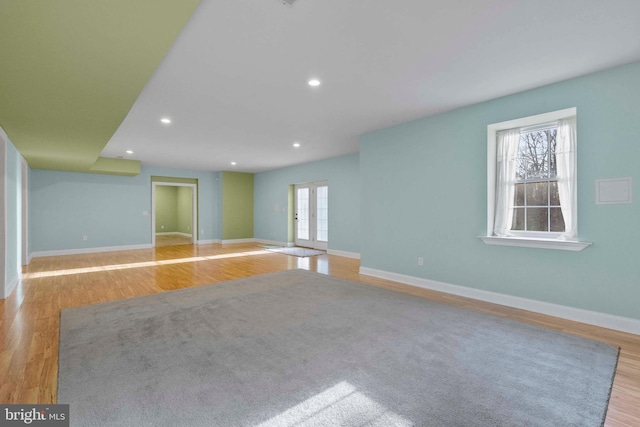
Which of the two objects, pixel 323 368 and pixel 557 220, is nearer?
pixel 323 368

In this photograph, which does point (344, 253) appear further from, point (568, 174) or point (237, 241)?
point (568, 174)

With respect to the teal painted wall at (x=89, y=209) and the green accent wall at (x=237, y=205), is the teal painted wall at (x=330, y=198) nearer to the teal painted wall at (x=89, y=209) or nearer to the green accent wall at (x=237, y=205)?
the green accent wall at (x=237, y=205)

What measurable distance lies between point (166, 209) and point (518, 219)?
1365cm

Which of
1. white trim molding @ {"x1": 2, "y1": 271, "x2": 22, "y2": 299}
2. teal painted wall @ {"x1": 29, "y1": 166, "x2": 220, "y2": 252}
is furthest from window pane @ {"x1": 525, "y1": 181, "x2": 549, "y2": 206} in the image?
teal painted wall @ {"x1": 29, "y1": 166, "x2": 220, "y2": 252}

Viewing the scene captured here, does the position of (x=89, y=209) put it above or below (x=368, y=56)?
Answer: below

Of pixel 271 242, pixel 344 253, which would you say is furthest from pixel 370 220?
pixel 271 242

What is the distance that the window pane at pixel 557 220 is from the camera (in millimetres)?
3385

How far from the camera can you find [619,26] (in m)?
2.26

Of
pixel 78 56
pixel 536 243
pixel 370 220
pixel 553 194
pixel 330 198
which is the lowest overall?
pixel 536 243

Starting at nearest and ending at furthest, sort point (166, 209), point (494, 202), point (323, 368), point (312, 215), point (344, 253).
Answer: point (323, 368), point (494, 202), point (344, 253), point (312, 215), point (166, 209)

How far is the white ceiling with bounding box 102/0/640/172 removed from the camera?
6.82ft

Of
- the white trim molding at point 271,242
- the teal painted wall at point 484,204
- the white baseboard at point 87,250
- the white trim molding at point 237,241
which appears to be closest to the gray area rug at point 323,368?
the teal painted wall at point 484,204

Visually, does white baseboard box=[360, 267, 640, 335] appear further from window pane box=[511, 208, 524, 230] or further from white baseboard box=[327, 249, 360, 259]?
white baseboard box=[327, 249, 360, 259]

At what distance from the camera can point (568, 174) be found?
326 cm
